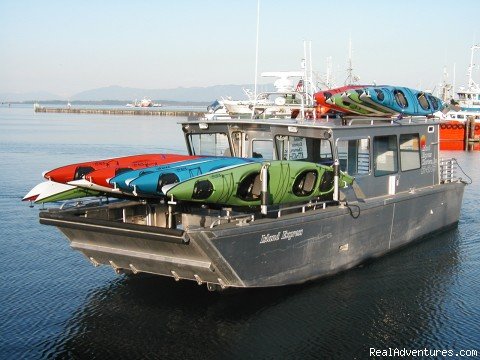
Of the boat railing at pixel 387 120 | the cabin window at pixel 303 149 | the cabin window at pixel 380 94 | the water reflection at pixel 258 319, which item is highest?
the cabin window at pixel 380 94

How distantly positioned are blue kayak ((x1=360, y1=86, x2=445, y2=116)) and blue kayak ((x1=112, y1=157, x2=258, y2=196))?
181 inches

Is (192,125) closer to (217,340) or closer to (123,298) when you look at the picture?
(123,298)

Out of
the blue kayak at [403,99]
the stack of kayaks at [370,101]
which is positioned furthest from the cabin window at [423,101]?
the stack of kayaks at [370,101]

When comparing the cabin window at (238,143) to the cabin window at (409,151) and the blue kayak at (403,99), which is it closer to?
the blue kayak at (403,99)

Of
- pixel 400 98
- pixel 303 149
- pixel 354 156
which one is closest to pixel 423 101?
pixel 400 98

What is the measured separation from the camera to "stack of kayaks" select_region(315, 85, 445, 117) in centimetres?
1353

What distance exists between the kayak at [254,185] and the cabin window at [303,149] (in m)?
1.25

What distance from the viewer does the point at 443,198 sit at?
611 inches

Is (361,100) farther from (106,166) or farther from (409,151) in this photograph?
(106,166)

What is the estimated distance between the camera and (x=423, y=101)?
594 inches

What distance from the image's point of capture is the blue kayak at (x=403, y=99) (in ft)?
44.6

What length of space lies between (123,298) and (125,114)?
479ft

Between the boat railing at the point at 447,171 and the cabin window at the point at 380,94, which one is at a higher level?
the cabin window at the point at 380,94

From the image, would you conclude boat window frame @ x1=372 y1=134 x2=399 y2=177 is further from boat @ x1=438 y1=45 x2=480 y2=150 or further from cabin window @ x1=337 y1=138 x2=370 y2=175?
boat @ x1=438 y1=45 x2=480 y2=150
